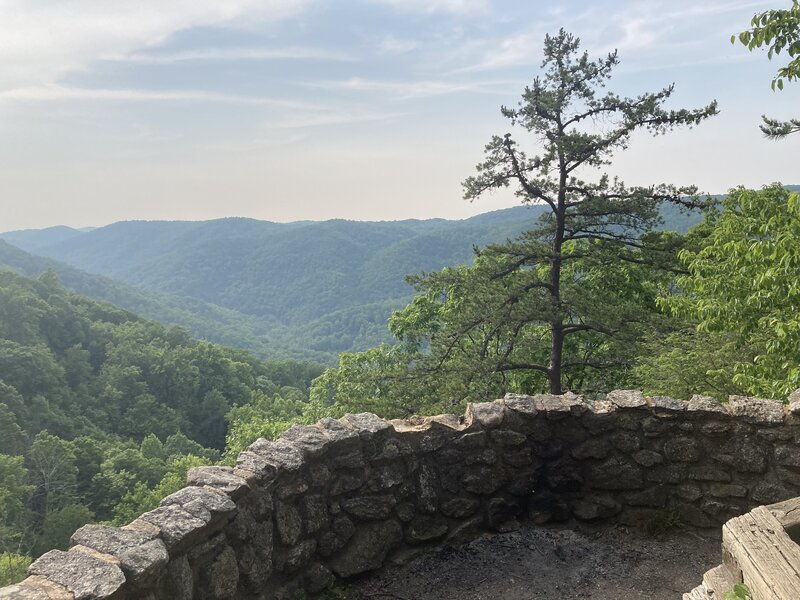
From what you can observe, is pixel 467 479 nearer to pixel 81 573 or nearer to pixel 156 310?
pixel 81 573

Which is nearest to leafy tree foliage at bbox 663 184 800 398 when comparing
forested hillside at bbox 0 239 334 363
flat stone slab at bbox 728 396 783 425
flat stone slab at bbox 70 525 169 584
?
flat stone slab at bbox 728 396 783 425

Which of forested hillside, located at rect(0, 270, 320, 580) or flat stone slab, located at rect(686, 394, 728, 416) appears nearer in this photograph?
flat stone slab, located at rect(686, 394, 728, 416)

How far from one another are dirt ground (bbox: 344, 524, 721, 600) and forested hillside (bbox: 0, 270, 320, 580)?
3319 centimetres

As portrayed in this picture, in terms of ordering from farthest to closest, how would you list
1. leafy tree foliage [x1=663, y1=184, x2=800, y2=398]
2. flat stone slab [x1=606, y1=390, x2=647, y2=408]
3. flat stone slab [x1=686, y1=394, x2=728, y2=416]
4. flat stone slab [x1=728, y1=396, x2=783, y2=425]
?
1. leafy tree foliage [x1=663, y1=184, x2=800, y2=398]
2. flat stone slab [x1=606, y1=390, x2=647, y2=408]
3. flat stone slab [x1=686, y1=394, x2=728, y2=416]
4. flat stone slab [x1=728, y1=396, x2=783, y2=425]

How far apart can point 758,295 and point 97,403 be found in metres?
64.5

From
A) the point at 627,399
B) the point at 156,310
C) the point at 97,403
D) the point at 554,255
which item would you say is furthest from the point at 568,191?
the point at 156,310

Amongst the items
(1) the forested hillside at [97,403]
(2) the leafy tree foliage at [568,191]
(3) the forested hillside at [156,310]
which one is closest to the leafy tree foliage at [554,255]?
(2) the leafy tree foliage at [568,191]

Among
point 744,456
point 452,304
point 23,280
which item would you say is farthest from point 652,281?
point 23,280

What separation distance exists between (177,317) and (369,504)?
151319mm

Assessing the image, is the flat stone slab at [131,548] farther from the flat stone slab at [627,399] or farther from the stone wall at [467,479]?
the flat stone slab at [627,399]

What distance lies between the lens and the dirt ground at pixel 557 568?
381cm

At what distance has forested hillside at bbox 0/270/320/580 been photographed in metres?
36.3

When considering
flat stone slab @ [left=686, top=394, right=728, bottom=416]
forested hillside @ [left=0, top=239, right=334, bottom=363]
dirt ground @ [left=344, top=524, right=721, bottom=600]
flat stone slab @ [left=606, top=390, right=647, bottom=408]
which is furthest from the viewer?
forested hillside @ [left=0, top=239, right=334, bottom=363]

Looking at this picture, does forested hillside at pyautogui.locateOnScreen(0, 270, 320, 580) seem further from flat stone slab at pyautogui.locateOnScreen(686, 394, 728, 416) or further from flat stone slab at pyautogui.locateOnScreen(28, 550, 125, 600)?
flat stone slab at pyautogui.locateOnScreen(28, 550, 125, 600)
